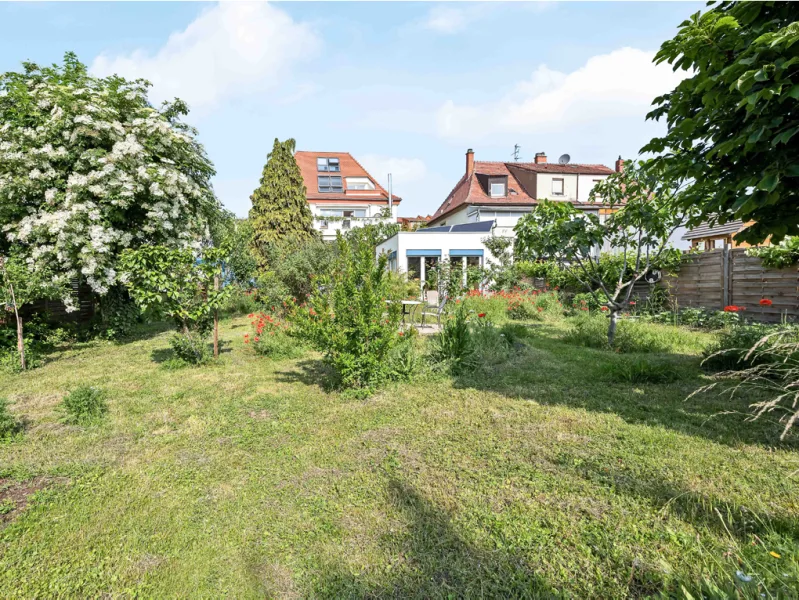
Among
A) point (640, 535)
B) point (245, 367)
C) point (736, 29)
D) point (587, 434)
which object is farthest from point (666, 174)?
point (245, 367)

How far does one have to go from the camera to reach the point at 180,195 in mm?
9898

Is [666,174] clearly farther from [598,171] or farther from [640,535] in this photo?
[598,171]

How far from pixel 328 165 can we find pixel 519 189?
20.2m

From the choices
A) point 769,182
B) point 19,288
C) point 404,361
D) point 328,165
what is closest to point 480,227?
point 404,361

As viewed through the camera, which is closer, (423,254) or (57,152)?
(57,152)

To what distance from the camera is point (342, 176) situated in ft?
131

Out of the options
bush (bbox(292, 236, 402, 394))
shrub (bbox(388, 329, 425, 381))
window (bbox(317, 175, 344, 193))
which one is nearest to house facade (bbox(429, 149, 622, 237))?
window (bbox(317, 175, 344, 193))

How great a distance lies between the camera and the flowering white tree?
851 cm

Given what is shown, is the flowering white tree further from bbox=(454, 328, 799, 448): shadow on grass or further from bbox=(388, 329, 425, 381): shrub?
bbox=(454, 328, 799, 448): shadow on grass

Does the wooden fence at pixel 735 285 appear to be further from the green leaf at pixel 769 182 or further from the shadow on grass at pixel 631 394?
the green leaf at pixel 769 182

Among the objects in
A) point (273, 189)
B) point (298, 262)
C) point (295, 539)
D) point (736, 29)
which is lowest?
point (295, 539)

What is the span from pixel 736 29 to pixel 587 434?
3.64 metres

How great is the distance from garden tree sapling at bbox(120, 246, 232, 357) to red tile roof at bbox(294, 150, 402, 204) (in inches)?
1196

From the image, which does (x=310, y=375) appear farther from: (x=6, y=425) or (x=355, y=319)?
(x=6, y=425)
